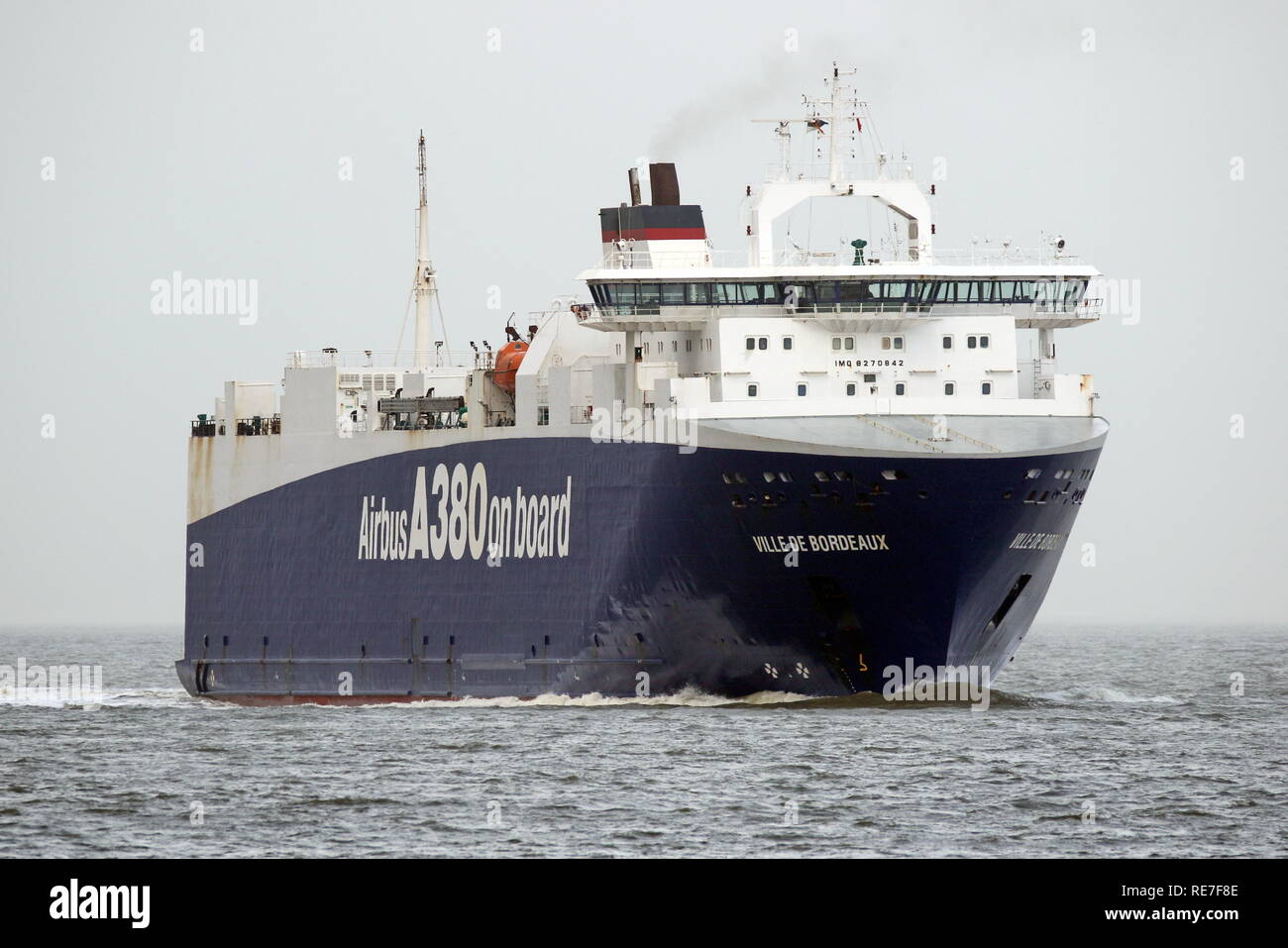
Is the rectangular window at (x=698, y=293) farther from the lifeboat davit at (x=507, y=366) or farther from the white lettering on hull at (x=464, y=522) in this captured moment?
the lifeboat davit at (x=507, y=366)

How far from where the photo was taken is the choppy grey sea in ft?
94.6

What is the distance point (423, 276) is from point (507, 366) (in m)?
12.3

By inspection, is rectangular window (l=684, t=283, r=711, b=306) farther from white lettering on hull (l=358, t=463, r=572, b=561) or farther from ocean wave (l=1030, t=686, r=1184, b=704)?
ocean wave (l=1030, t=686, r=1184, b=704)

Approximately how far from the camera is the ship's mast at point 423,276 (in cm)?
Answer: 6025

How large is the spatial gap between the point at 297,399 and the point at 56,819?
72.4 feet

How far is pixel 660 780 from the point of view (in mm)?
33594

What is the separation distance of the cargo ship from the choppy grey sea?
143 centimetres

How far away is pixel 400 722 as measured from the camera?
143ft

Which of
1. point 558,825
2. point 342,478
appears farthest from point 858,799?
Result: point 342,478

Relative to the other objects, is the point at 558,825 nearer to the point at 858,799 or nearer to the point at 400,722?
the point at 858,799

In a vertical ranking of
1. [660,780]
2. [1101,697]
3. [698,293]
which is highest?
[698,293]

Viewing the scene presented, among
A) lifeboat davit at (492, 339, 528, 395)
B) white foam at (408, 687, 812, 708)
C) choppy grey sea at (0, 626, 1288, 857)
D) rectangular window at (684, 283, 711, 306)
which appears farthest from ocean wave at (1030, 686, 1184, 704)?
lifeboat davit at (492, 339, 528, 395)

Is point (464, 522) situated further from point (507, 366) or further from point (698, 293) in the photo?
point (698, 293)

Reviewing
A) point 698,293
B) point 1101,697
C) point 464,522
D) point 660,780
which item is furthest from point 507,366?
point 660,780
